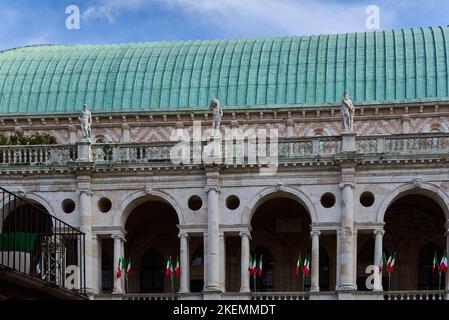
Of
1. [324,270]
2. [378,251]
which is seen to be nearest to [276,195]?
[378,251]

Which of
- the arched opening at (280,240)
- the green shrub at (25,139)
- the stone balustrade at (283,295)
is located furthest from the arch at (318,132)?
the green shrub at (25,139)

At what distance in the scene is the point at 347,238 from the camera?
2205 inches

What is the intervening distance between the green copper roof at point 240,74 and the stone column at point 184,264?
1157 cm

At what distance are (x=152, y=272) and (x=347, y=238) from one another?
39.8 feet

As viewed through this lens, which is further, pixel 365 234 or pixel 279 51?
pixel 279 51

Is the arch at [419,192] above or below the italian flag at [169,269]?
above

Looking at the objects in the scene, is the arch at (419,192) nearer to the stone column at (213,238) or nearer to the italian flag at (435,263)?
the italian flag at (435,263)

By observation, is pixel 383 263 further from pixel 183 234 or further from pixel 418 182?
pixel 183 234

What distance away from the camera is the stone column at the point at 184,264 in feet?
186
